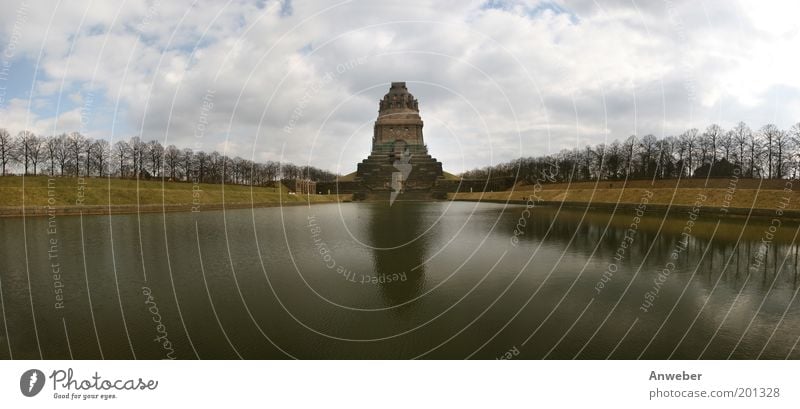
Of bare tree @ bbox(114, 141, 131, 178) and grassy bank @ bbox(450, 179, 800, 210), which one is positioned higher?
bare tree @ bbox(114, 141, 131, 178)

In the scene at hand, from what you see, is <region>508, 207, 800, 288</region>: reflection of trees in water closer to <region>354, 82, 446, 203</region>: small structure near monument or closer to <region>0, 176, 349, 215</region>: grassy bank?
<region>0, 176, 349, 215</region>: grassy bank

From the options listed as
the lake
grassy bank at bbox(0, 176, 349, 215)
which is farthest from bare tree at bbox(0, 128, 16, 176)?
the lake

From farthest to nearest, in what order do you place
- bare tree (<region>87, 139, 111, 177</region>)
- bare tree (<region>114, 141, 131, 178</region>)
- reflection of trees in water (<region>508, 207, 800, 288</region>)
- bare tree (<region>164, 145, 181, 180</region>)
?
1. bare tree (<region>164, 145, 181, 180</region>)
2. bare tree (<region>114, 141, 131, 178</region>)
3. bare tree (<region>87, 139, 111, 177</region>)
4. reflection of trees in water (<region>508, 207, 800, 288</region>)

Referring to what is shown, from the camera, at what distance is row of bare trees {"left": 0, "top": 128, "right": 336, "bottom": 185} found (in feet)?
177

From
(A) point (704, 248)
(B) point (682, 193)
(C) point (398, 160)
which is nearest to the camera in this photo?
(A) point (704, 248)

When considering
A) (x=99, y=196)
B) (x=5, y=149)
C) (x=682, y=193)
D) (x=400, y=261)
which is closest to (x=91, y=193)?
(x=99, y=196)

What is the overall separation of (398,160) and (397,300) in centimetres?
7618

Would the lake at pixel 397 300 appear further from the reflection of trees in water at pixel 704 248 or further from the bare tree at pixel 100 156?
the bare tree at pixel 100 156

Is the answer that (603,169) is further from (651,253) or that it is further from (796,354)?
(796,354)

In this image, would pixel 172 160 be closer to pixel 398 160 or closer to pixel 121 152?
pixel 121 152

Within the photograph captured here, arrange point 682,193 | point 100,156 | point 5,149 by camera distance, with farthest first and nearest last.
→ 1. point 100,156
2. point 5,149
3. point 682,193

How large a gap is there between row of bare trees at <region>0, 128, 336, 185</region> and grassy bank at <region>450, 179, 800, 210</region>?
56.8 meters

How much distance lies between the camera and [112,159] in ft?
221
